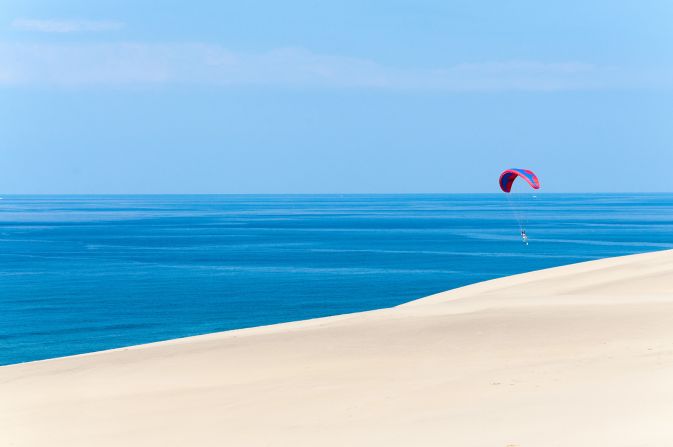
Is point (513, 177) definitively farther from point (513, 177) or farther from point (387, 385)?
point (387, 385)

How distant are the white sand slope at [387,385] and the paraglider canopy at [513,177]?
46.6 feet

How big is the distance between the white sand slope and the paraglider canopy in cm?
1419

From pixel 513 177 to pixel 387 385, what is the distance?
93.6ft

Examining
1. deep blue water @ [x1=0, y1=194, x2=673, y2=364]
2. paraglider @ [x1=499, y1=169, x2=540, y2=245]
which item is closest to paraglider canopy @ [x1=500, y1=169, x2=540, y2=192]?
paraglider @ [x1=499, y1=169, x2=540, y2=245]

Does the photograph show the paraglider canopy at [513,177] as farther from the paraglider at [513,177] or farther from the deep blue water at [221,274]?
the deep blue water at [221,274]

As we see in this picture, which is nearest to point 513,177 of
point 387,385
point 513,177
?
point 513,177

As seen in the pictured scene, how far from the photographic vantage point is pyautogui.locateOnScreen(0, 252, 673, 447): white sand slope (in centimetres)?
1291

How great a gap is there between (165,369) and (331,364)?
3893 mm

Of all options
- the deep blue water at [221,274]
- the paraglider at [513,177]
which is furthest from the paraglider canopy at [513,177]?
the deep blue water at [221,274]

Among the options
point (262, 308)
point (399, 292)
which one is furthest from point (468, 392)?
point (399, 292)

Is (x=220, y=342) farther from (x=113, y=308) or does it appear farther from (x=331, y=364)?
(x=113, y=308)

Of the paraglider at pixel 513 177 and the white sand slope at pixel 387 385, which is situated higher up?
the paraglider at pixel 513 177

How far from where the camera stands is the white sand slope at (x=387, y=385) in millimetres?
12914

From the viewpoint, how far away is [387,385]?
16.4m
